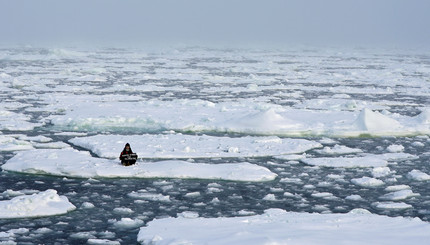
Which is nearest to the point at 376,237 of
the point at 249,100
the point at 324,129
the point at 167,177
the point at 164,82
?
the point at 167,177

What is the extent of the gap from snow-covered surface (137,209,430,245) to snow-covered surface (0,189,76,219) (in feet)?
4.08

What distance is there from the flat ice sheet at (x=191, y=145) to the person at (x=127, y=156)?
2.85ft

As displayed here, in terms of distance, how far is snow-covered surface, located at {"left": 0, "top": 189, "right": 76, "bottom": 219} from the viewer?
7.42 metres

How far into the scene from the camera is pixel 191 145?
11.5 meters

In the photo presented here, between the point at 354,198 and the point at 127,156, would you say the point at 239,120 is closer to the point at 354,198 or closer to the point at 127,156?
the point at 127,156

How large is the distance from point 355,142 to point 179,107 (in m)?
5.30

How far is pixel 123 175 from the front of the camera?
30.6 ft

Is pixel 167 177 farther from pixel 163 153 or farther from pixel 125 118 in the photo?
pixel 125 118

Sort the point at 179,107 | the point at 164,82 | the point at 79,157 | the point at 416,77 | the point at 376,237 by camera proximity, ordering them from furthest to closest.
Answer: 1. the point at 416,77
2. the point at 164,82
3. the point at 179,107
4. the point at 79,157
5. the point at 376,237

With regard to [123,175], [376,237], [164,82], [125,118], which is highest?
[164,82]

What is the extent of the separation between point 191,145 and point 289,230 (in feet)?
16.6

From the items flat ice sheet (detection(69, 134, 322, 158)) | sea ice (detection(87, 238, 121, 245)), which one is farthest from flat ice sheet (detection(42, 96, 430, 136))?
sea ice (detection(87, 238, 121, 245))

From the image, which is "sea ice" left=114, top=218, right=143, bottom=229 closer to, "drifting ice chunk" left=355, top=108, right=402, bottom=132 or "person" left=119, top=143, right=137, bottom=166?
"person" left=119, top=143, right=137, bottom=166

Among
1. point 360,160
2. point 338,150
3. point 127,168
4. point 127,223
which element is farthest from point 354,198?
point 127,168
